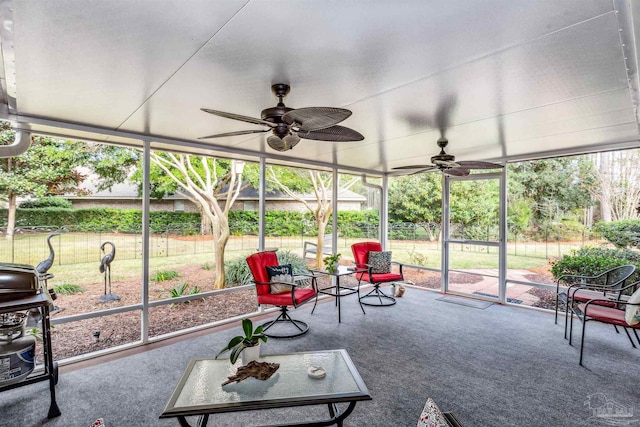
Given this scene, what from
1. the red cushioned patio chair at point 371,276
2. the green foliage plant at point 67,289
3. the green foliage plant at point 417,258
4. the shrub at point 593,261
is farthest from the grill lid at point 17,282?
the shrub at point 593,261

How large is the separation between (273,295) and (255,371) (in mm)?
1884

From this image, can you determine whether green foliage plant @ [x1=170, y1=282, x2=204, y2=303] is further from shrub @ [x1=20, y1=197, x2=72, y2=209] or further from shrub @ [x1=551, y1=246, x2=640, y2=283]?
shrub @ [x1=551, y1=246, x2=640, y2=283]

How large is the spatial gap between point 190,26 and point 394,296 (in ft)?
16.7

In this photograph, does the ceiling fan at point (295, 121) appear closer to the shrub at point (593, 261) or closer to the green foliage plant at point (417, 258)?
the shrub at point (593, 261)

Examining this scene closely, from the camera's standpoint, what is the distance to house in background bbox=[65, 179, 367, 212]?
4.48 m

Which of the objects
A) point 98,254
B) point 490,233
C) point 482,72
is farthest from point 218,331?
point 490,233

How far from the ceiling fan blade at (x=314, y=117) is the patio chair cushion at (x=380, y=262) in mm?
3613

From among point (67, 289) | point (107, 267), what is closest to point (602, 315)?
point (107, 267)

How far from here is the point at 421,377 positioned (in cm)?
280

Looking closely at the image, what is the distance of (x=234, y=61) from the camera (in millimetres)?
1934

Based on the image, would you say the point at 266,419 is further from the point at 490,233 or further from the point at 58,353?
the point at 490,233

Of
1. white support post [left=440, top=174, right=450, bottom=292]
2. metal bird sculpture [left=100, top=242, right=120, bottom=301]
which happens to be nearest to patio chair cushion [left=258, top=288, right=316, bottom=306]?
metal bird sculpture [left=100, top=242, right=120, bottom=301]

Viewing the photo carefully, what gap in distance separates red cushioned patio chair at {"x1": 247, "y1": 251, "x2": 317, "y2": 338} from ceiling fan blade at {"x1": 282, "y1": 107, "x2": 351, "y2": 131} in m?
2.25

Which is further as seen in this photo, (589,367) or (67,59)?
(589,367)
